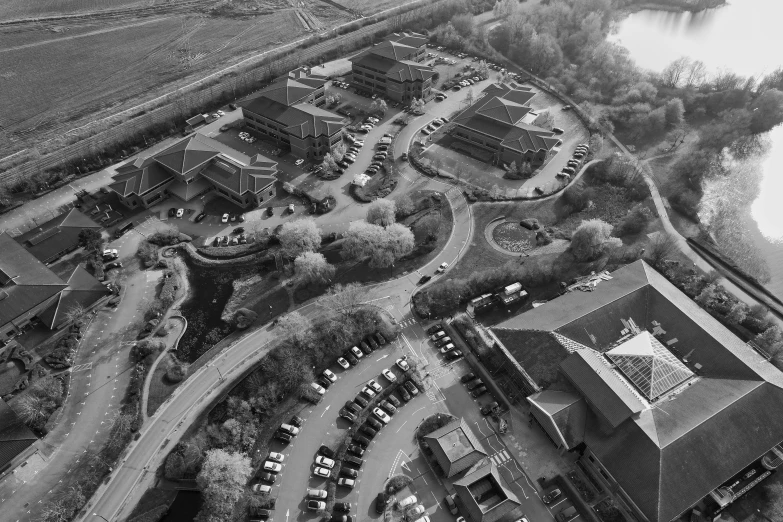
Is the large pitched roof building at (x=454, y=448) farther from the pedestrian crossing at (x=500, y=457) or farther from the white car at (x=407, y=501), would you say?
the white car at (x=407, y=501)

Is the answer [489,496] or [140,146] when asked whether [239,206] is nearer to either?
[140,146]

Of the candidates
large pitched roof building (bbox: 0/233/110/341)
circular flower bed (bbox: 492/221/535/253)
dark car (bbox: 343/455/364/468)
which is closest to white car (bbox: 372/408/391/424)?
dark car (bbox: 343/455/364/468)

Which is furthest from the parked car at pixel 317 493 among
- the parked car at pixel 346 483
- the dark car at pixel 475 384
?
the dark car at pixel 475 384

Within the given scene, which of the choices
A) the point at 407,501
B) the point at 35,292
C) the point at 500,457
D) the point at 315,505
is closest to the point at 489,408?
the point at 500,457

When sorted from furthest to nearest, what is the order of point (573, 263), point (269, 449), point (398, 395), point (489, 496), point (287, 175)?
point (287, 175)
point (573, 263)
point (398, 395)
point (269, 449)
point (489, 496)

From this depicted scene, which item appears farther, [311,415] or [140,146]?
[140,146]

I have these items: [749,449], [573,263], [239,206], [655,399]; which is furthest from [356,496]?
[239,206]

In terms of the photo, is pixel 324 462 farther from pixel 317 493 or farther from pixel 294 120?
pixel 294 120
